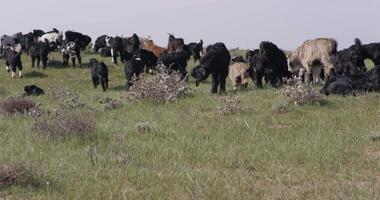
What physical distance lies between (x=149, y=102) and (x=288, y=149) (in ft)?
20.4

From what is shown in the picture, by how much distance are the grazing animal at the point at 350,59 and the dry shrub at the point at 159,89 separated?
526 centimetres

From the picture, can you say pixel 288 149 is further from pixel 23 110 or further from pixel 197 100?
pixel 23 110

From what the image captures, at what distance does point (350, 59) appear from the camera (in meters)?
18.2

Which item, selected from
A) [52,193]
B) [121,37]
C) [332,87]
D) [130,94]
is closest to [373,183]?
[52,193]

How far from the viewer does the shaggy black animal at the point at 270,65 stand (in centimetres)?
1769

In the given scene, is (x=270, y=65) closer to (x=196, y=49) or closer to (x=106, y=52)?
(x=196, y=49)

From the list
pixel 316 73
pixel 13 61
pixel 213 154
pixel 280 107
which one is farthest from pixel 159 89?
pixel 13 61

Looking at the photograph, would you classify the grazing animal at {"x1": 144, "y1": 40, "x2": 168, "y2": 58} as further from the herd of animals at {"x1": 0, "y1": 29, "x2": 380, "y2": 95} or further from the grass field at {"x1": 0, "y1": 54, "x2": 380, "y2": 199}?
the grass field at {"x1": 0, "y1": 54, "x2": 380, "y2": 199}

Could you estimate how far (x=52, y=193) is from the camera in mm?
6609

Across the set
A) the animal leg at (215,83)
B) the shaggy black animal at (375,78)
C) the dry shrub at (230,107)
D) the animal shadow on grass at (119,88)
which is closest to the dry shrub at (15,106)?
the dry shrub at (230,107)

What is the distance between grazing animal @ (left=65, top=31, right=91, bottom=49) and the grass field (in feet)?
74.4

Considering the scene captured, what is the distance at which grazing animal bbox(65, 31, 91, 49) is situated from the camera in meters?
35.3

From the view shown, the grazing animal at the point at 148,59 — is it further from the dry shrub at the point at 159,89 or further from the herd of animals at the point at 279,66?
the dry shrub at the point at 159,89

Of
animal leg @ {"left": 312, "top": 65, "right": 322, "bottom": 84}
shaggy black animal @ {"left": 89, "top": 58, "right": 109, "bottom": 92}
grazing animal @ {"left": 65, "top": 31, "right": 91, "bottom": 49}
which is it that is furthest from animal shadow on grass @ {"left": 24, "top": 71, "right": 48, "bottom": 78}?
animal leg @ {"left": 312, "top": 65, "right": 322, "bottom": 84}
